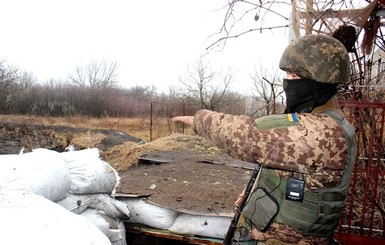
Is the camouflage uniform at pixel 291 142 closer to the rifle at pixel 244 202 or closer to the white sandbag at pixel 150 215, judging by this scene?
the rifle at pixel 244 202

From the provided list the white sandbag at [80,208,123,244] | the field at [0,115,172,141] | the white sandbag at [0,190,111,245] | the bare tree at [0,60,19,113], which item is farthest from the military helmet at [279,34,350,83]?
the bare tree at [0,60,19,113]

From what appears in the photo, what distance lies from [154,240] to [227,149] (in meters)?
2.35

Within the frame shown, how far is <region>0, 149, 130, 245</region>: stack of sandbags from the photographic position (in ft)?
5.27

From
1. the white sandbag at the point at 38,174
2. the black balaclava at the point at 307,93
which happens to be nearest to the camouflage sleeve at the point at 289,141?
the black balaclava at the point at 307,93

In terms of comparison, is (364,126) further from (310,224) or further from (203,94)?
(203,94)

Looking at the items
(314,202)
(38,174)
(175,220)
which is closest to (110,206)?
(175,220)

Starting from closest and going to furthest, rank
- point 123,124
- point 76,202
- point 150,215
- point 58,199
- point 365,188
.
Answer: point 58,199 < point 76,202 < point 365,188 < point 150,215 < point 123,124

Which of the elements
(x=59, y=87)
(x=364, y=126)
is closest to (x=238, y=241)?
(x=364, y=126)

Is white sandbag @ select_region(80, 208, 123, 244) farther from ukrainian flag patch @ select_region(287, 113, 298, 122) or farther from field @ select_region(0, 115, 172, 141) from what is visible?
field @ select_region(0, 115, 172, 141)

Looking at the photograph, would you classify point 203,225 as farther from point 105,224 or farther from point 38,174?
point 38,174

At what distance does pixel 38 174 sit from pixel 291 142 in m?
1.44

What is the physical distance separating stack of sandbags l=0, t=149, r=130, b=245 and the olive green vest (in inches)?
32.6

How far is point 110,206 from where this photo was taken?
2838 mm

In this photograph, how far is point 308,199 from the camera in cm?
152
